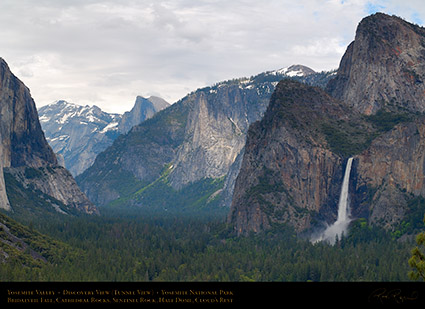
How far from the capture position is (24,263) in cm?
18025

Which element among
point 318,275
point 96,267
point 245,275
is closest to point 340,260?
point 318,275

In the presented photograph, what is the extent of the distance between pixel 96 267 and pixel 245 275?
41573 mm
